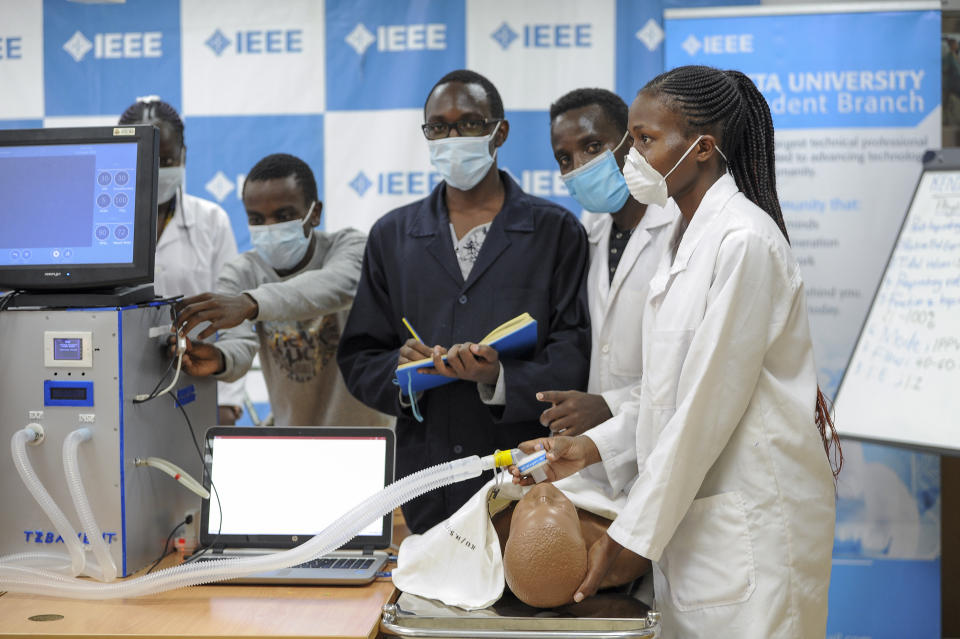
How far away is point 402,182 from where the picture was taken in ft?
12.3

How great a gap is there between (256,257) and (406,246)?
66 centimetres

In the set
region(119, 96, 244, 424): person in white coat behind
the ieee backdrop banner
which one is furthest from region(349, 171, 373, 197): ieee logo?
the ieee backdrop banner

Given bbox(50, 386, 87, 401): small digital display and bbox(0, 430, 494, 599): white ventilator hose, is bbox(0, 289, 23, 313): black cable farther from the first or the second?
bbox(0, 430, 494, 599): white ventilator hose

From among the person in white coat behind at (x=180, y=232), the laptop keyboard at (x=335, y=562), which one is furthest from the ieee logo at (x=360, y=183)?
the laptop keyboard at (x=335, y=562)

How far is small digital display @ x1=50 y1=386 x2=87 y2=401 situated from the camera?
6.05ft

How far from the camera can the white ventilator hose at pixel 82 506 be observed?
1.80m

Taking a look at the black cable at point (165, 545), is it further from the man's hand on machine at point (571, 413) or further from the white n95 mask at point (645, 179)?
the white n95 mask at point (645, 179)

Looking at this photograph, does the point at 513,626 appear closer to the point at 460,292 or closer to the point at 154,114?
the point at 460,292

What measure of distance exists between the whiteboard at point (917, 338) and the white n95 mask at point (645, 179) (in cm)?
181

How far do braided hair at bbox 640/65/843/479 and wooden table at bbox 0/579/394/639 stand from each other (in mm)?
934

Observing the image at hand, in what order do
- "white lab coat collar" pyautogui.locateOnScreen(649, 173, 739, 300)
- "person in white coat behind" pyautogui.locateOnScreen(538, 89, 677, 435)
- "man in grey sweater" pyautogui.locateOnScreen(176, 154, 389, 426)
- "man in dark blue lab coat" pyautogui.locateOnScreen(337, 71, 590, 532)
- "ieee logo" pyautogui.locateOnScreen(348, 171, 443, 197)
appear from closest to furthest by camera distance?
"white lab coat collar" pyautogui.locateOnScreen(649, 173, 739, 300), "person in white coat behind" pyautogui.locateOnScreen(538, 89, 677, 435), "man in dark blue lab coat" pyautogui.locateOnScreen(337, 71, 590, 532), "man in grey sweater" pyautogui.locateOnScreen(176, 154, 389, 426), "ieee logo" pyautogui.locateOnScreen(348, 171, 443, 197)

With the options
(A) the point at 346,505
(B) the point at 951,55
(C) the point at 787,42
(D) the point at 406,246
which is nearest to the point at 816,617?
(A) the point at 346,505

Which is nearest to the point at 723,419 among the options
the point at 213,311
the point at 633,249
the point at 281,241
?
the point at 633,249

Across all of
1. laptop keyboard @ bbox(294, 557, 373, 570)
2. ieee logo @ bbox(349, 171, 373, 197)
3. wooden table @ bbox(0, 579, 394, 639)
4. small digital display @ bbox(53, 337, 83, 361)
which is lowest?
wooden table @ bbox(0, 579, 394, 639)
